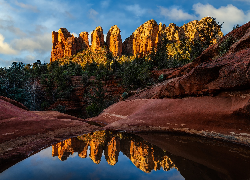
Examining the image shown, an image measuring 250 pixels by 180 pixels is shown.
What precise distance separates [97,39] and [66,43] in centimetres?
1699

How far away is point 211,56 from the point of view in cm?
1459

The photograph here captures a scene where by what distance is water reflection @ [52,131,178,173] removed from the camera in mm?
3660

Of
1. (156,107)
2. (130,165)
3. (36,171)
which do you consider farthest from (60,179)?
(156,107)

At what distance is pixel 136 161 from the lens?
12.4 ft

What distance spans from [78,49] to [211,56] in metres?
80.5

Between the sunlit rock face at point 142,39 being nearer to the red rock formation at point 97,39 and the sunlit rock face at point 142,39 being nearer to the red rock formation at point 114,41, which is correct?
the red rock formation at point 114,41

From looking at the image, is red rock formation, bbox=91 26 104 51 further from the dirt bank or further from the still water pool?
the still water pool

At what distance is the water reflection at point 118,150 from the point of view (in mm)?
3660

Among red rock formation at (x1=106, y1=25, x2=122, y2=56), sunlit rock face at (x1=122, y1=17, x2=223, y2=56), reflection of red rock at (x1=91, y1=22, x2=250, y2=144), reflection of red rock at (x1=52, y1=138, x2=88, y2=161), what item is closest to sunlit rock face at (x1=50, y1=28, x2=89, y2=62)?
red rock formation at (x1=106, y1=25, x2=122, y2=56)

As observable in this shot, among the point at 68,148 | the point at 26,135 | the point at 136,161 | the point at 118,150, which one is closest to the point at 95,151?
the point at 118,150

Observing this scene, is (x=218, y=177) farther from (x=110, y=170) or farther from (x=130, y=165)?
(x=110, y=170)

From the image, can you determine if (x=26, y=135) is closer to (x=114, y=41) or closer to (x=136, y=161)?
(x=136, y=161)

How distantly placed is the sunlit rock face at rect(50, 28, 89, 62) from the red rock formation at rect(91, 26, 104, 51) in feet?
19.7

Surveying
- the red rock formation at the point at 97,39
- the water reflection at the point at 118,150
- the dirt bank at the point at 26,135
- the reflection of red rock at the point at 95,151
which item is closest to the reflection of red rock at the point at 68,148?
the water reflection at the point at 118,150
